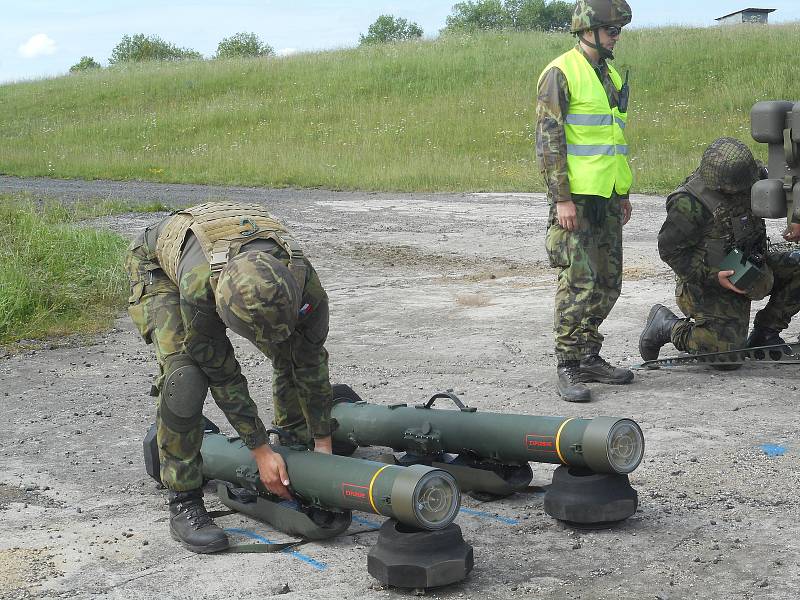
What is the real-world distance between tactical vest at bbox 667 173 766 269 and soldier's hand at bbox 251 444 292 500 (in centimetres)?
349

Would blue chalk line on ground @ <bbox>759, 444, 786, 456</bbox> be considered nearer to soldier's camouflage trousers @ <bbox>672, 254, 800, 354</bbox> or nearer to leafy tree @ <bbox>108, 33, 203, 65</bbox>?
soldier's camouflage trousers @ <bbox>672, 254, 800, 354</bbox>

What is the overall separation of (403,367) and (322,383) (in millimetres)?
2905

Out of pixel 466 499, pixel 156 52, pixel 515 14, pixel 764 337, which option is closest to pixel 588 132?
pixel 764 337

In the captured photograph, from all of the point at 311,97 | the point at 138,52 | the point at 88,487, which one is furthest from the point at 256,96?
the point at 138,52

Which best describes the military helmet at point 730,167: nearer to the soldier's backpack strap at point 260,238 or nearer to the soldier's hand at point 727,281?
the soldier's hand at point 727,281

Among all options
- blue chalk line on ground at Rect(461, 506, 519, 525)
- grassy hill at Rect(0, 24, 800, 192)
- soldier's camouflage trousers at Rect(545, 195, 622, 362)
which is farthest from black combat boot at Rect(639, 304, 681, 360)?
grassy hill at Rect(0, 24, 800, 192)

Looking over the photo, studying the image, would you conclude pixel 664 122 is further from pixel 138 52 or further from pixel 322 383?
pixel 138 52

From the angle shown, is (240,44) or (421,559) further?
(240,44)

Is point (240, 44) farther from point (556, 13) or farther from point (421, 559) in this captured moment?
point (421, 559)

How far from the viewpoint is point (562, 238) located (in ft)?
21.4

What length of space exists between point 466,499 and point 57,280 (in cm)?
608

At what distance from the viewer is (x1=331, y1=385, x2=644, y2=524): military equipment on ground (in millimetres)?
4281

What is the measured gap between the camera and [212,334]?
169 inches

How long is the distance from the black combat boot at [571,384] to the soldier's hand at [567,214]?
81 cm
